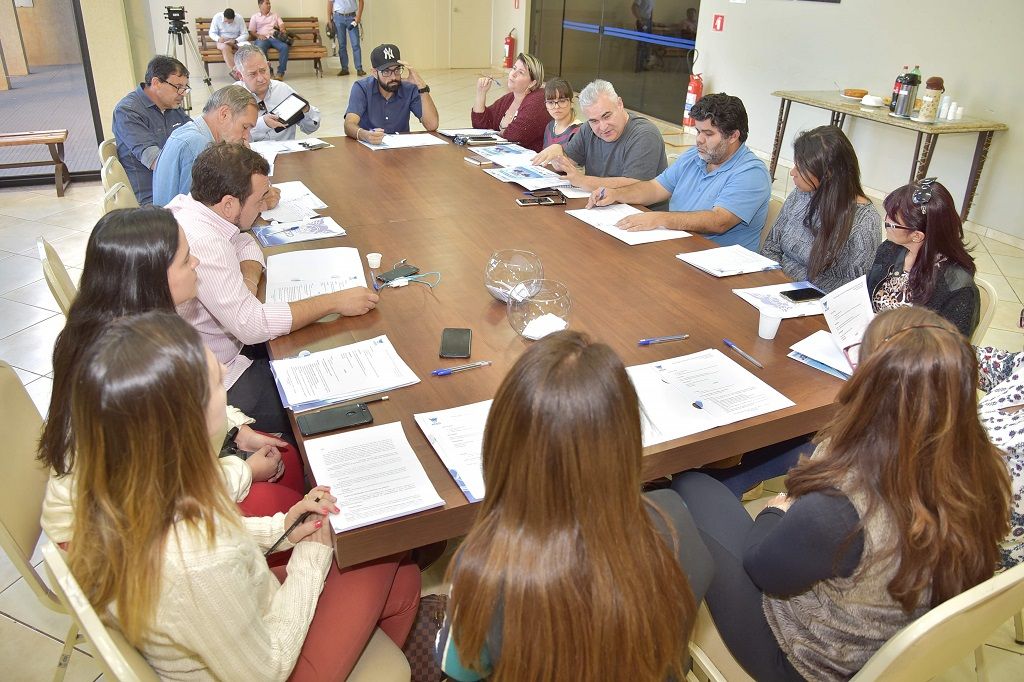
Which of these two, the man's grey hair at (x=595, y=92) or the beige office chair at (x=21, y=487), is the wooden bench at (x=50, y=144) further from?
the beige office chair at (x=21, y=487)

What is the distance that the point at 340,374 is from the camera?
1775 mm

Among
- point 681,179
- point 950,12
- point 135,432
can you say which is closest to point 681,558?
point 135,432

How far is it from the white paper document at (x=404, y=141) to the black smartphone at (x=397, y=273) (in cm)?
189

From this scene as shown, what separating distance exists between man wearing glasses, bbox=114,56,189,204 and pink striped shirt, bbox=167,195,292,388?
6.52 ft

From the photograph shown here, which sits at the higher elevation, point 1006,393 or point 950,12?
point 950,12

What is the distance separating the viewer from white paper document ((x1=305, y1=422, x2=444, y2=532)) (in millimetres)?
1338

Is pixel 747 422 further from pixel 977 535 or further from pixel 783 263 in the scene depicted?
pixel 783 263

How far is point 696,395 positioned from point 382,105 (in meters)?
3.62

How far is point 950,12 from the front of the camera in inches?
208

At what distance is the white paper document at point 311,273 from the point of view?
2246 mm

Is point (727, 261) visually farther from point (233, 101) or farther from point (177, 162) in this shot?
point (177, 162)

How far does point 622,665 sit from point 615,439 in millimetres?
337

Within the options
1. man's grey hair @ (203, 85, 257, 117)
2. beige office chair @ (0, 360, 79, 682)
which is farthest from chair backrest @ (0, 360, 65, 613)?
man's grey hair @ (203, 85, 257, 117)

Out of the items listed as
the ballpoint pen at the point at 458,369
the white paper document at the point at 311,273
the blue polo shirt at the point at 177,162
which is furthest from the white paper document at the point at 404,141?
the ballpoint pen at the point at 458,369
